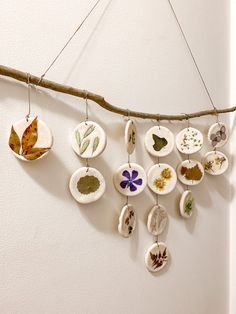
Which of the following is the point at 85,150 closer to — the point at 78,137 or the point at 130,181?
the point at 78,137

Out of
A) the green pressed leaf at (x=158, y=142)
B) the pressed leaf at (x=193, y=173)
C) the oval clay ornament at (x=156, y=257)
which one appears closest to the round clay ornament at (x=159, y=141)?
the green pressed leaf at (x=158, y=142)

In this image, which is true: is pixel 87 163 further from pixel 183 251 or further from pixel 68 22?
pixel 183 251

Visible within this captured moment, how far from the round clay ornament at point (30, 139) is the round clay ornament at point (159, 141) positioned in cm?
28

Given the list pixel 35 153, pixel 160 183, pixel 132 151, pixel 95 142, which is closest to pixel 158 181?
pixel 160 183

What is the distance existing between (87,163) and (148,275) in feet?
1.18

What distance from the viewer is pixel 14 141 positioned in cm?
56

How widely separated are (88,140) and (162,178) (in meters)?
0.25

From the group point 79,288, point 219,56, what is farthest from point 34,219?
point 219,56

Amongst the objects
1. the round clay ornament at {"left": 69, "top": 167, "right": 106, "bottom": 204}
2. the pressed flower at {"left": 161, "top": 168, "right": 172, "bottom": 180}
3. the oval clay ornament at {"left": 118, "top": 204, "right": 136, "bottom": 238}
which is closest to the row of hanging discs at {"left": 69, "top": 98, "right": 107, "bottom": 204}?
the round clay ornament at {"left": 69, "top": 167, "right": 106, "bottom": 204}

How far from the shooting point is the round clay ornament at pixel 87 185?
2.11 ft

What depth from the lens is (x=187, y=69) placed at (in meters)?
0.87

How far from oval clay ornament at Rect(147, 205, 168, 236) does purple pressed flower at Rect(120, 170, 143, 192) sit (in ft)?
0.33

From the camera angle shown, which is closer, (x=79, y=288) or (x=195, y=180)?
(x=79, y=288)

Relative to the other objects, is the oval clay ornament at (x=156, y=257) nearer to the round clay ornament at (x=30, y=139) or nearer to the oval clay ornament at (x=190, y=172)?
the oval clay ornament at (x=190, y=172)
